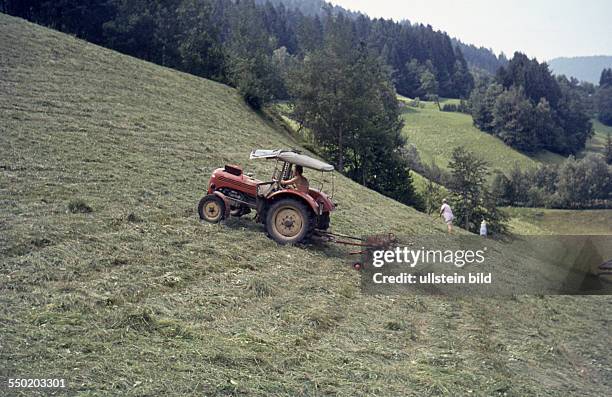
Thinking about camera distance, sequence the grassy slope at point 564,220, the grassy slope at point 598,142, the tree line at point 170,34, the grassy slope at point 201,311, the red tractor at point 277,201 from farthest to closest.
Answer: the grassy slope at point 598,142 → the grassy slope at point 564,220 → the tree line at point 170,34 → the red tractor at point 277,201 → the grassy slope at point 201,311

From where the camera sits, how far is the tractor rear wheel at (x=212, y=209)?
41.8 ft

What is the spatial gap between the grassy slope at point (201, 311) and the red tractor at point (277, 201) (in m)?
0.43

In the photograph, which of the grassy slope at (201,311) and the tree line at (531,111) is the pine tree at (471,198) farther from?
the tree line at (531,111)

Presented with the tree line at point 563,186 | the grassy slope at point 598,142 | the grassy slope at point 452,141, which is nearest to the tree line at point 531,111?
the grassy slope at point 598,142

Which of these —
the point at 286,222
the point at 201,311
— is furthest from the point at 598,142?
the point at 201,311

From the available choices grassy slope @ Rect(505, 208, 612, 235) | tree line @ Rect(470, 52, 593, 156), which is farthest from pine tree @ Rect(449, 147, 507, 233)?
tree line @ Rect(470, 52, 593, 156)

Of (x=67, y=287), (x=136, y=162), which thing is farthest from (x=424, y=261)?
(x=136, y=162)

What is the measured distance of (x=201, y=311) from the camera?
771cm

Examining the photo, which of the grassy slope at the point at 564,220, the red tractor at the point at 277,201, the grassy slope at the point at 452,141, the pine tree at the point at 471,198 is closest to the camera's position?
the red tractor at the point at 277,201

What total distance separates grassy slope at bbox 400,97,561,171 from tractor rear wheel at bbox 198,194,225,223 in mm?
60640

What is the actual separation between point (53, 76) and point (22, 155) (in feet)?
36.2

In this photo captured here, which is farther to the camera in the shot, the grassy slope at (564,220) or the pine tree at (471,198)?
the grassy slope at (564,220)

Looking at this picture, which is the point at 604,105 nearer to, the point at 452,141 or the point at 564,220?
the point at 452,141

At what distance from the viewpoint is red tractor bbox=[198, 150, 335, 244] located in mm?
11891
